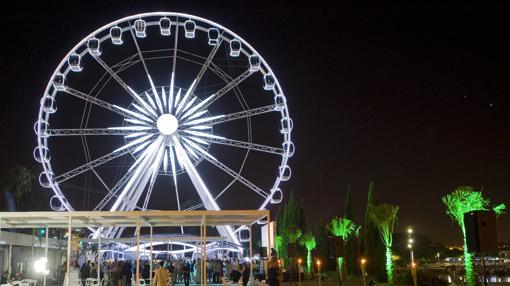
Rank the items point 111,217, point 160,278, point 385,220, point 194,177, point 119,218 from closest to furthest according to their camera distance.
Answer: point 160,278 < point 111,217 < point 119,218 < point 194,177 < point 385,220

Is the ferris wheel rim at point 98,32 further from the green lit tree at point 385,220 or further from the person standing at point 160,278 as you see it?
the person standing at point 160,278

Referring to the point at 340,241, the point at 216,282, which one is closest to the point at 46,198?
the point at 216,282

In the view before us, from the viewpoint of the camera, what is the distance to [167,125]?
2827cm

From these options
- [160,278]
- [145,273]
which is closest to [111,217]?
[160,278]

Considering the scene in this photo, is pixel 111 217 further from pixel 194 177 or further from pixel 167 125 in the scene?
pixel 194 177

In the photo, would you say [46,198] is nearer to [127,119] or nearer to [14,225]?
[127,119]

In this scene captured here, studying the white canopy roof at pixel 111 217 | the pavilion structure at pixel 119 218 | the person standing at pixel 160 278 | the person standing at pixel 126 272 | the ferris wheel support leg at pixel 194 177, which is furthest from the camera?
the ferris wheel support leg at pixel 194 177

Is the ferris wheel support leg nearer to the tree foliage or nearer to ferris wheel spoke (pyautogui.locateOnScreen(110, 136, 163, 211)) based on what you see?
ferris wheel spoke (pyautogui.locateOnScreen(110, 136, 163, 211))

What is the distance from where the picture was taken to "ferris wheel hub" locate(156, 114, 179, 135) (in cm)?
2822

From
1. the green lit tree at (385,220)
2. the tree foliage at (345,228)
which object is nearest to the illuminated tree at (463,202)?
the green lit tree at (385,220)

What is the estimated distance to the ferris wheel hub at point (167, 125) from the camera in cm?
2822

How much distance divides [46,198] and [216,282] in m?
32.9

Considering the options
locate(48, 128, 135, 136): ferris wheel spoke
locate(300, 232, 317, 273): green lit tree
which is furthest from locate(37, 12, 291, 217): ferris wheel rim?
locate(300, 232, 317, 273): green lit tree

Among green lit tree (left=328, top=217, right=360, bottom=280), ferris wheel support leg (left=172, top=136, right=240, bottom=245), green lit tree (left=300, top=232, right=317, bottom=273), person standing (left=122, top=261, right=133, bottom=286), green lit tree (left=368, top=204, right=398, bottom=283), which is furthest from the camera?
green lit tree (left=300, top=232, right=317, bottom=273)
